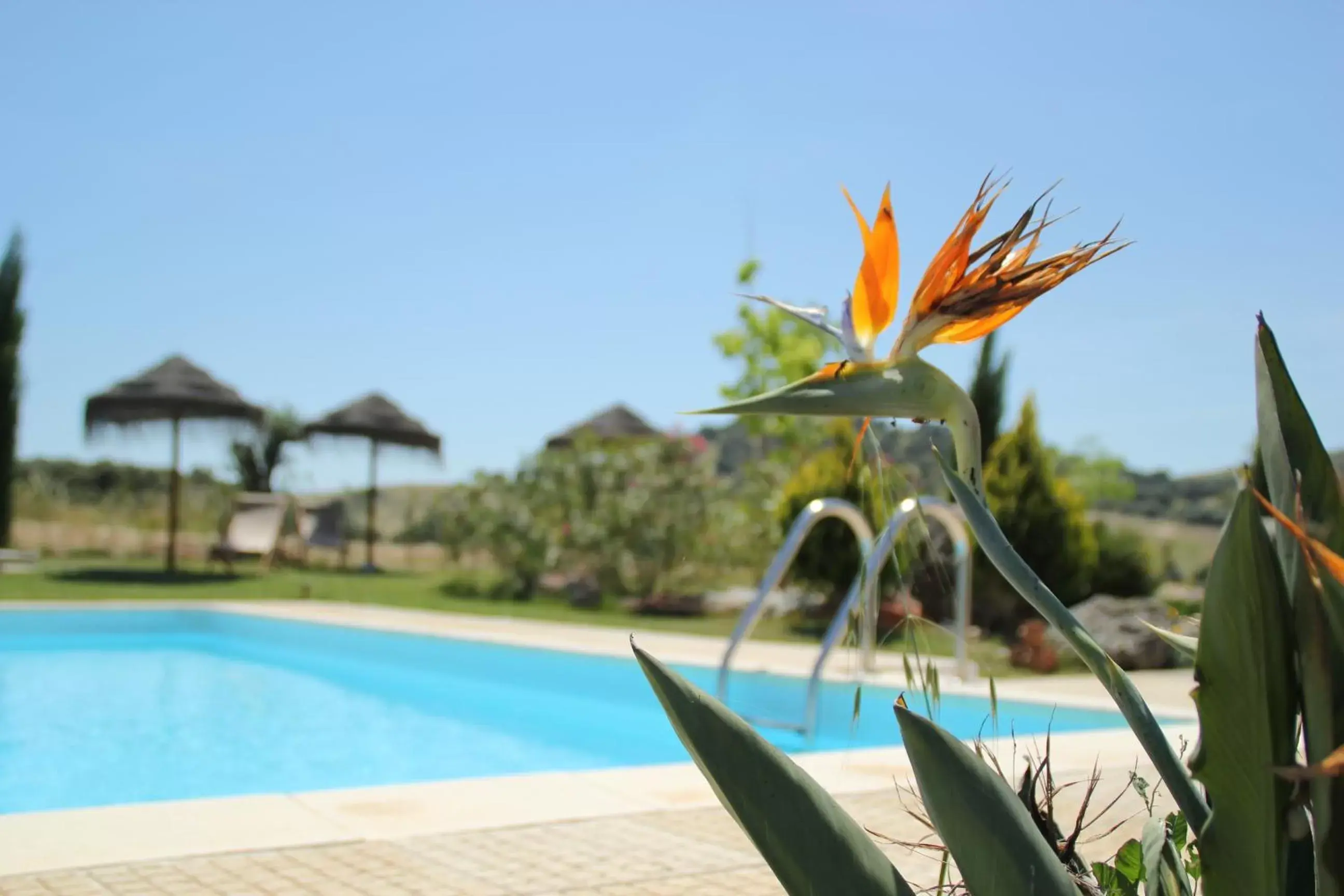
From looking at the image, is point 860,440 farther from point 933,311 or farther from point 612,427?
point 612,427

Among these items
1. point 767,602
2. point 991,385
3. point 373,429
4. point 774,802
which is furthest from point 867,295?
point 373,429

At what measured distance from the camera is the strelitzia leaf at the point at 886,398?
121 cm

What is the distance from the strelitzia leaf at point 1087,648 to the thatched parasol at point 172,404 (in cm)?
1810

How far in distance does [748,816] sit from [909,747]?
0.17 m

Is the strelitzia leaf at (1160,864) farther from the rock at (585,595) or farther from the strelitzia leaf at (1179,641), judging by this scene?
the rock at (585,595)

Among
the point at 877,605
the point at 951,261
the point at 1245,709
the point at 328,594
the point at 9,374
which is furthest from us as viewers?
the point at 9,374

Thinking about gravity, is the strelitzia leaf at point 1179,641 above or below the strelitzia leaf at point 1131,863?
above

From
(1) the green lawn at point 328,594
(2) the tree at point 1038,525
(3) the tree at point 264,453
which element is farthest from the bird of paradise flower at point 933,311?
(3) the tree at point 264,453

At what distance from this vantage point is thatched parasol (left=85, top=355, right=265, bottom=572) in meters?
18.0

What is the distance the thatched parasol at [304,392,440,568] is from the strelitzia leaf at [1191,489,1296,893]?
20.6m

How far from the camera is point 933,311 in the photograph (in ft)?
4.19

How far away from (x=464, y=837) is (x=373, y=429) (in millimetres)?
18131

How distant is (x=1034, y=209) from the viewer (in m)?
1.27

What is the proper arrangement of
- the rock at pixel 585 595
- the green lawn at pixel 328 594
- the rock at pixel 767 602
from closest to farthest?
the green lawn at pixel 328 594, the rock at pixel 767 602, the rock at pixel 585 595
